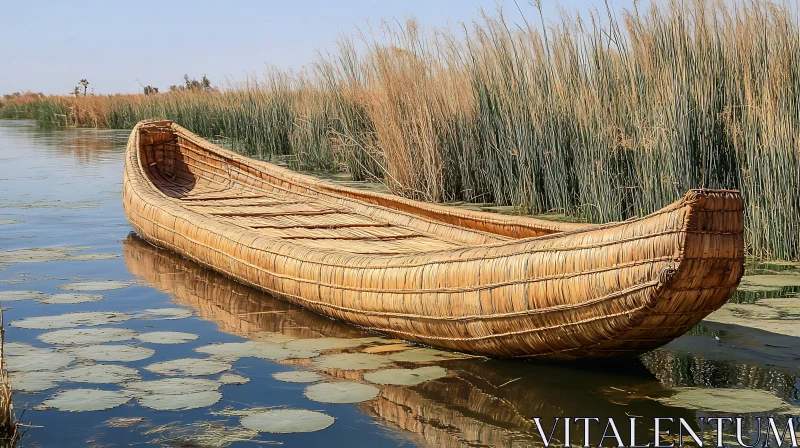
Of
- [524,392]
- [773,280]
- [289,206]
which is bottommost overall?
[524,392]

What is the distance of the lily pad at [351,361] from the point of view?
8.82ft

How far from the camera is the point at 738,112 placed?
173 inches

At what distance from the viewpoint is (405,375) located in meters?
2.60

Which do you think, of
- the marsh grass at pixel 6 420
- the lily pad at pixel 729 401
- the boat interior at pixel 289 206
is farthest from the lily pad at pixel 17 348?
the lily pad at pixel 729 401

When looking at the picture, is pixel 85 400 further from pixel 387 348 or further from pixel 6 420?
pixel 387 348

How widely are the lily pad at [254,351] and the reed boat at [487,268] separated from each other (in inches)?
13.0

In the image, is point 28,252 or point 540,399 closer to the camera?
point 540,399

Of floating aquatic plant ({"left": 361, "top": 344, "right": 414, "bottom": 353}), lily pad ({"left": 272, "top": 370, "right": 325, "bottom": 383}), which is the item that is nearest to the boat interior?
floating aquatic plant ({"left": 361, "top": 344, "right": 414, "bottom": 353})

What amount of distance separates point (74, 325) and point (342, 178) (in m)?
5.31

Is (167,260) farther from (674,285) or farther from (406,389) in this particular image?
(674,285)

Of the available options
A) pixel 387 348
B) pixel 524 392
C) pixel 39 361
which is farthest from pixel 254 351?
pixel 524 392

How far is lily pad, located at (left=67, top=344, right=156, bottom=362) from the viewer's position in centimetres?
275

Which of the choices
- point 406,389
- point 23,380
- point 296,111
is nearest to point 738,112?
point 406,389

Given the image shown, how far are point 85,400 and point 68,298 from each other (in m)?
1.41
